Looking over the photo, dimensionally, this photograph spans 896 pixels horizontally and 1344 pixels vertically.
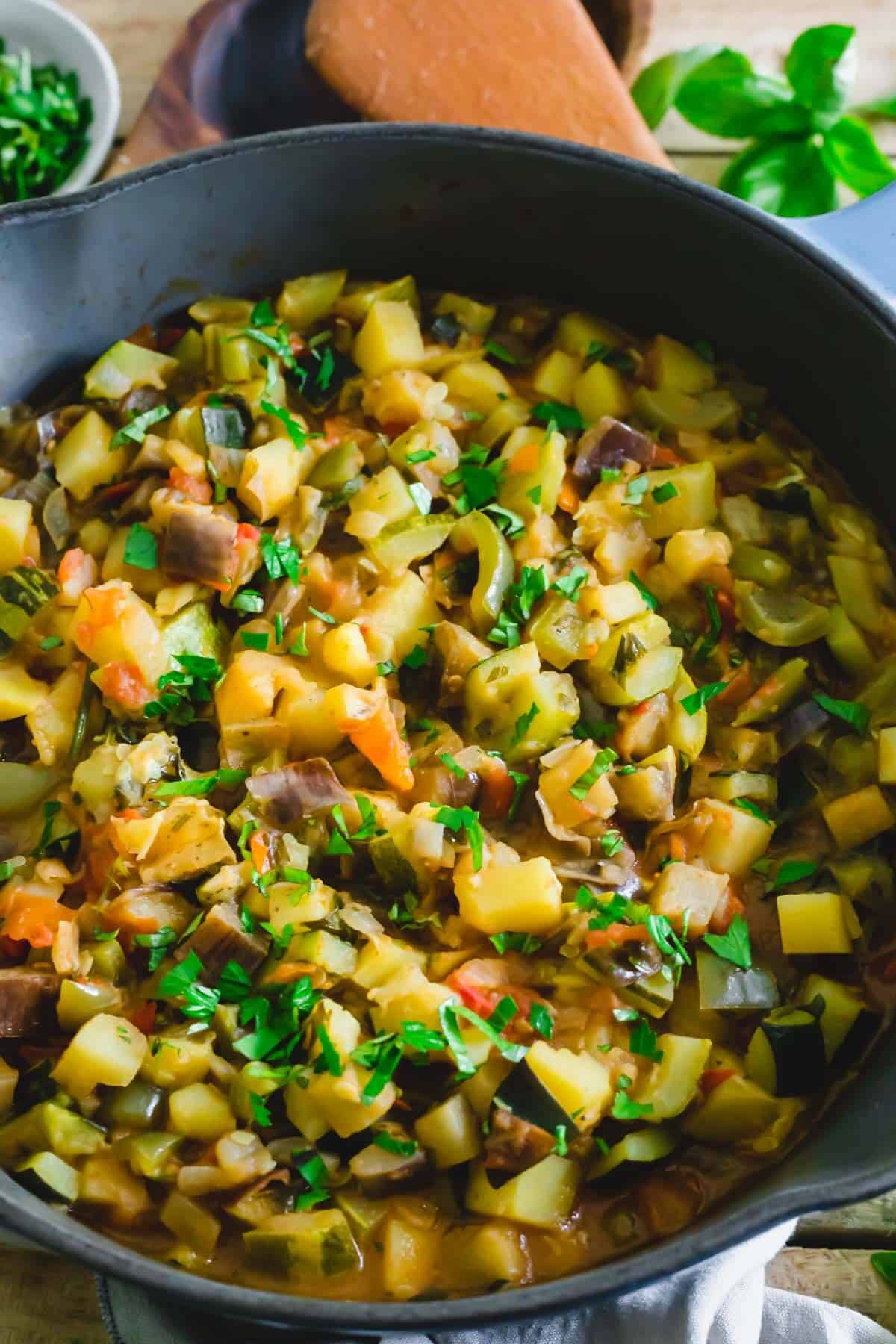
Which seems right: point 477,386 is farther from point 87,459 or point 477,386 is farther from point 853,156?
point 853,156

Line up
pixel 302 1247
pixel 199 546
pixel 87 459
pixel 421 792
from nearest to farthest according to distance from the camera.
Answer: pixel 302 1247 < pixel 421 792 < pixel 199 546 < pixel 87 459

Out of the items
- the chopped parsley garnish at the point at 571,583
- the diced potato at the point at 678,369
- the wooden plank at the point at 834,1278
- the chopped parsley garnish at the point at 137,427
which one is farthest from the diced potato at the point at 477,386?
the wooden plank at the point at 834,1278

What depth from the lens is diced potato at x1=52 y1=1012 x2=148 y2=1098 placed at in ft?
8.91

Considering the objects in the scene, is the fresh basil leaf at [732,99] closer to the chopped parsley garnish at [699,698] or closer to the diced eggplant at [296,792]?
the chopped parsley garnish at [699,698]

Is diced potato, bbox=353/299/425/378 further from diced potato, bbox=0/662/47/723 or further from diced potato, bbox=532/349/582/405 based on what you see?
diced potato, bbox=0/662/47/723

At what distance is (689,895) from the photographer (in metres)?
2.92

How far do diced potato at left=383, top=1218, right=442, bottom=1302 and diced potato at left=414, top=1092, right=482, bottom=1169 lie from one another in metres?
0.14

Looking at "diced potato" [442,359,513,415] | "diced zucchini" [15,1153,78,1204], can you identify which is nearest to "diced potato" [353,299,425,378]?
"diced potato" [442,359,513,415]

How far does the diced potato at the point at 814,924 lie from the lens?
292cm

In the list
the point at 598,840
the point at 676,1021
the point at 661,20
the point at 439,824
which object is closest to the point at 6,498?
the point at 439,824

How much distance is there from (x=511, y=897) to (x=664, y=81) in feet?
8.77

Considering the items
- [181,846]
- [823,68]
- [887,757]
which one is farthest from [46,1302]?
[823,68]

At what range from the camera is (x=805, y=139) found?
4059mm

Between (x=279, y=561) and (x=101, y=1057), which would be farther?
(x=279, y=561)
